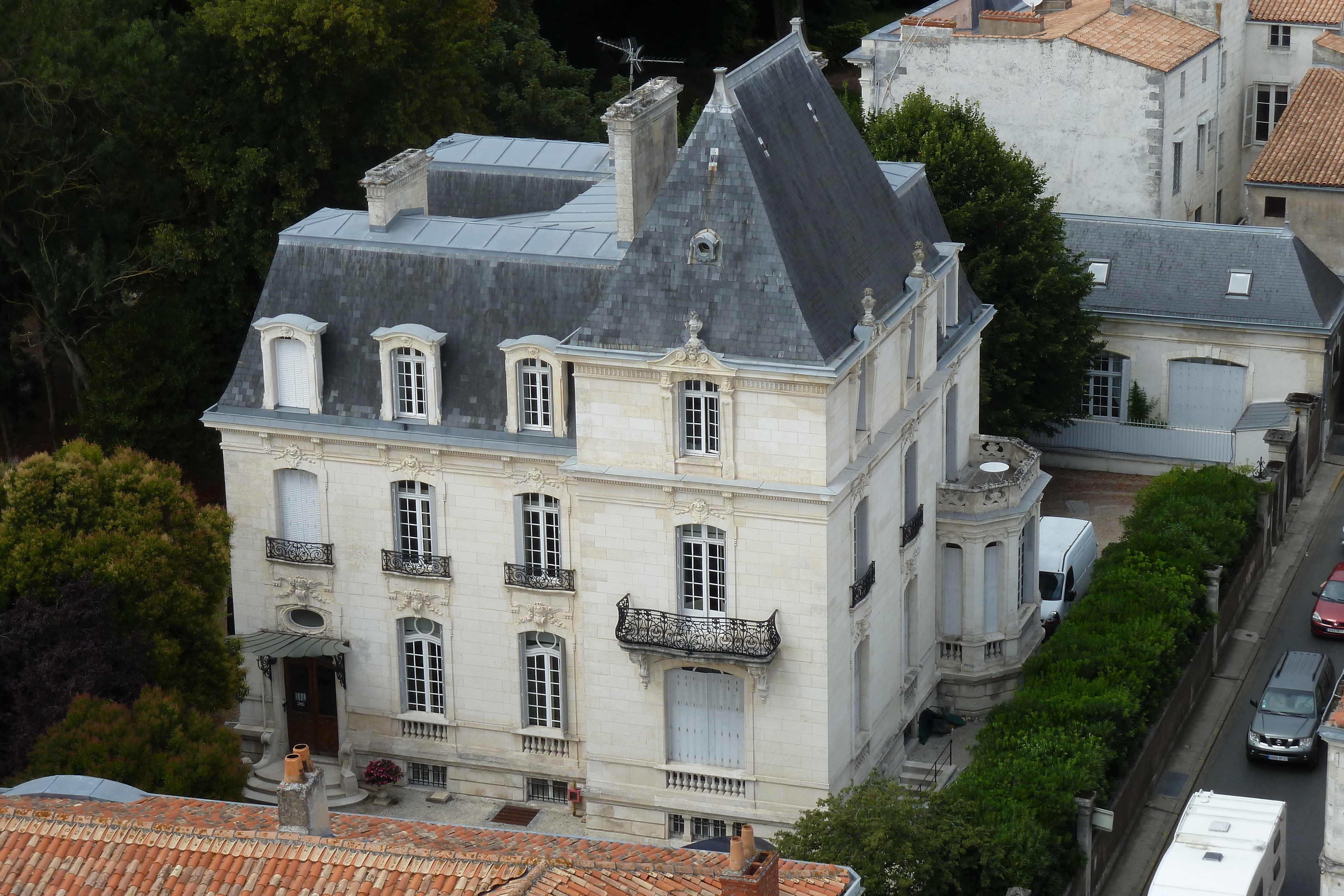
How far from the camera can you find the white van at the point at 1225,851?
50375 millimetres

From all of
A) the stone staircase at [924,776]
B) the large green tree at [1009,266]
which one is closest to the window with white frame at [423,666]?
the stone staircase at [924,776]

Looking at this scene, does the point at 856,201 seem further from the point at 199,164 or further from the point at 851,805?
the point at 199,164

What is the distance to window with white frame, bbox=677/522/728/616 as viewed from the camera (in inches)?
2103

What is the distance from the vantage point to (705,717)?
180 feet

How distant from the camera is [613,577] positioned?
178ft

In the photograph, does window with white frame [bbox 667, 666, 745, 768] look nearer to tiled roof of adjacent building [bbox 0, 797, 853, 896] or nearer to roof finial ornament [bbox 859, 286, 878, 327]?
roof finial ornament [bbox 859, 286, 878, 327]

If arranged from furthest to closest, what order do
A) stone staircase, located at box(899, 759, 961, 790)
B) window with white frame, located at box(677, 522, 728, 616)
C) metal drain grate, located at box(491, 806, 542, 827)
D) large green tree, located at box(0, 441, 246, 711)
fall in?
stone staircase, located at box(899, 759, 961, 790)
metal drain grate, located at box(491, 806, 542, 827)
large green tree, located at box(0, 441, 246, 711)
window with white frame, located at box(677, 522, 728, 616)

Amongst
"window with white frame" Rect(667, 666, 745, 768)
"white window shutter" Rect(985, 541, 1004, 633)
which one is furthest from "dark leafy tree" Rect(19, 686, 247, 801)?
"white window shutter" Rect(985, 541, 1004, 633)

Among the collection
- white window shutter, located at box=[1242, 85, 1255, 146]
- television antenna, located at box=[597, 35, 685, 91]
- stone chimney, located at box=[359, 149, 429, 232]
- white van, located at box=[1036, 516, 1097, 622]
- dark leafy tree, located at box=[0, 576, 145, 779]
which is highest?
stone chimney, located at box=[359, 149, 429, 232]

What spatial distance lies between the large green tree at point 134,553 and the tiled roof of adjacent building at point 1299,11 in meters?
54.9

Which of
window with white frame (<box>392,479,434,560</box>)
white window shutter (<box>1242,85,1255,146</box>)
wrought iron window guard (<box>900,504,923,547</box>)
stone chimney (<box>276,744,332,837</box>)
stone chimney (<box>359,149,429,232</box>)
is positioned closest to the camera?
stone chimney (<box>276,744,332,837</box>)

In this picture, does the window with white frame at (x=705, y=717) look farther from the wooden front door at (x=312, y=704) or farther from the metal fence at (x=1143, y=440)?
the metal fence at (x=1143, y=440)

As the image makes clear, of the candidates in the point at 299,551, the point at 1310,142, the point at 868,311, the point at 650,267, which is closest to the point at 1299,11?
the point at 1310,142

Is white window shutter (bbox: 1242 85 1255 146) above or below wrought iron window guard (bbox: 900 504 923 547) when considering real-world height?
above
